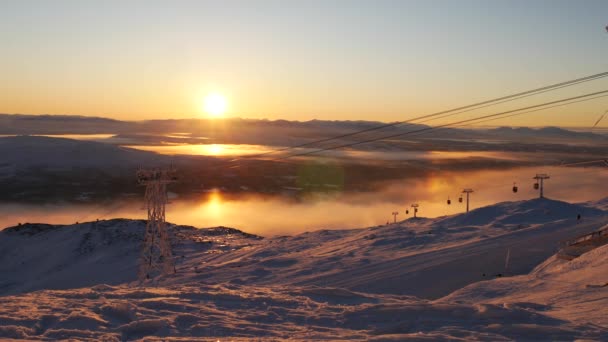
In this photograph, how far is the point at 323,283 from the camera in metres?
32.2

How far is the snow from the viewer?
1405 cm

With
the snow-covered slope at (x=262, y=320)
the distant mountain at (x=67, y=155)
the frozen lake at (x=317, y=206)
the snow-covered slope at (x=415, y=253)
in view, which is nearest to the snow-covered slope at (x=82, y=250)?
the snow-covered slope at (x=415, y=253)

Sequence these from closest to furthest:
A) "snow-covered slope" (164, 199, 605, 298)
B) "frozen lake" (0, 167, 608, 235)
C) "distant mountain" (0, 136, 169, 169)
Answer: "snow-covered slope" (164, 199, 605, 298) → "frozen lake" (0, 167, 608, 235) → "distant mountain" (0, 136, 169, 169)

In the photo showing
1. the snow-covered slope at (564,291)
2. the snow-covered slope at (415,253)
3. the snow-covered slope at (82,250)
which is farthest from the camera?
the snow-covered slope at (82,250)

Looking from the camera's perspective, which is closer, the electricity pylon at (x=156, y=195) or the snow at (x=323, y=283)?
the snow at (x=323, y=283)

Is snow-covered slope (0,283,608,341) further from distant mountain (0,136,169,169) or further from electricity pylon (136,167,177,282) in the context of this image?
distant mountain (0,136,169,169)

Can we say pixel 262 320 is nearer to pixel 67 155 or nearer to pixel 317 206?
pixel 317 206

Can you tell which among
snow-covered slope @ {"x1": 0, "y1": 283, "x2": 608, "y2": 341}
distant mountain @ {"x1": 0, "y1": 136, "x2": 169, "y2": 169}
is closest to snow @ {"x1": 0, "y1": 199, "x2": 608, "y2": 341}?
snow-covered slope @ {"x1": 0, "y1": 283, "x2": 608, "y2": 341}

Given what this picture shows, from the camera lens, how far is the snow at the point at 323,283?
14.1 meters

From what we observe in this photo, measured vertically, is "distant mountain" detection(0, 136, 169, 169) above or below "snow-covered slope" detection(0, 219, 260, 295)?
above

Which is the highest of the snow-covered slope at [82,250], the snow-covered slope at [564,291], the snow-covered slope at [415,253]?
the snow-covered slope at [564,291]

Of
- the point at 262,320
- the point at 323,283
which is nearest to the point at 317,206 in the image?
the point at 323,283

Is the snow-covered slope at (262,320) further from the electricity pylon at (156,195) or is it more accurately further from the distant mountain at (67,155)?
the distant mountain at (67,155)

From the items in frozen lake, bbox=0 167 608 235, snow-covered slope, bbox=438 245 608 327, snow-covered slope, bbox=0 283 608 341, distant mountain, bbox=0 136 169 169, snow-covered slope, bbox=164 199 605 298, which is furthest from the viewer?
distant mountain, bbox=0 136 169 169
